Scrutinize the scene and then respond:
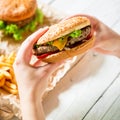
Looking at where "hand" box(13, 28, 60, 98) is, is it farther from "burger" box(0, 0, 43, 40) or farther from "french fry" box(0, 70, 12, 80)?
"burger" box(0, 0, 43, 40)

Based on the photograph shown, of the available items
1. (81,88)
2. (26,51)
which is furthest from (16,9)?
(26,51)

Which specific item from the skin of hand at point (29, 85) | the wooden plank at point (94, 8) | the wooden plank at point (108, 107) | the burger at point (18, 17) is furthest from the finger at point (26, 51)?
the wooden plank at point (94, 8)

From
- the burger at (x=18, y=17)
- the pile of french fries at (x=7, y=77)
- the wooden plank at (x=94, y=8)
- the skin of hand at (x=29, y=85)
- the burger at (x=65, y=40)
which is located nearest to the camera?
the skin of hand at (x=29, y=85)

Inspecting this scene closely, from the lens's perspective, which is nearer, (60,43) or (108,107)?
(60,43)

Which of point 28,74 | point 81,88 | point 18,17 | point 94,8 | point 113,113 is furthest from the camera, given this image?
point 94,8

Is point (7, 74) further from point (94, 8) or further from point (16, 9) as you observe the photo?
point (94, 8)

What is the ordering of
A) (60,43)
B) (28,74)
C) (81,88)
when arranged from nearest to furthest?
(28,74) < (60,43) < (81,88)

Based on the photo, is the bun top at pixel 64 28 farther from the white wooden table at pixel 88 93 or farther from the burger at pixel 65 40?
the white wooden table at pixel 88 93

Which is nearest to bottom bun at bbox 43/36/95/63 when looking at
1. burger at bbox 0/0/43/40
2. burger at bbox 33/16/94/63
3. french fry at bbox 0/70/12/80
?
burger at bbox 33/16/94/63
